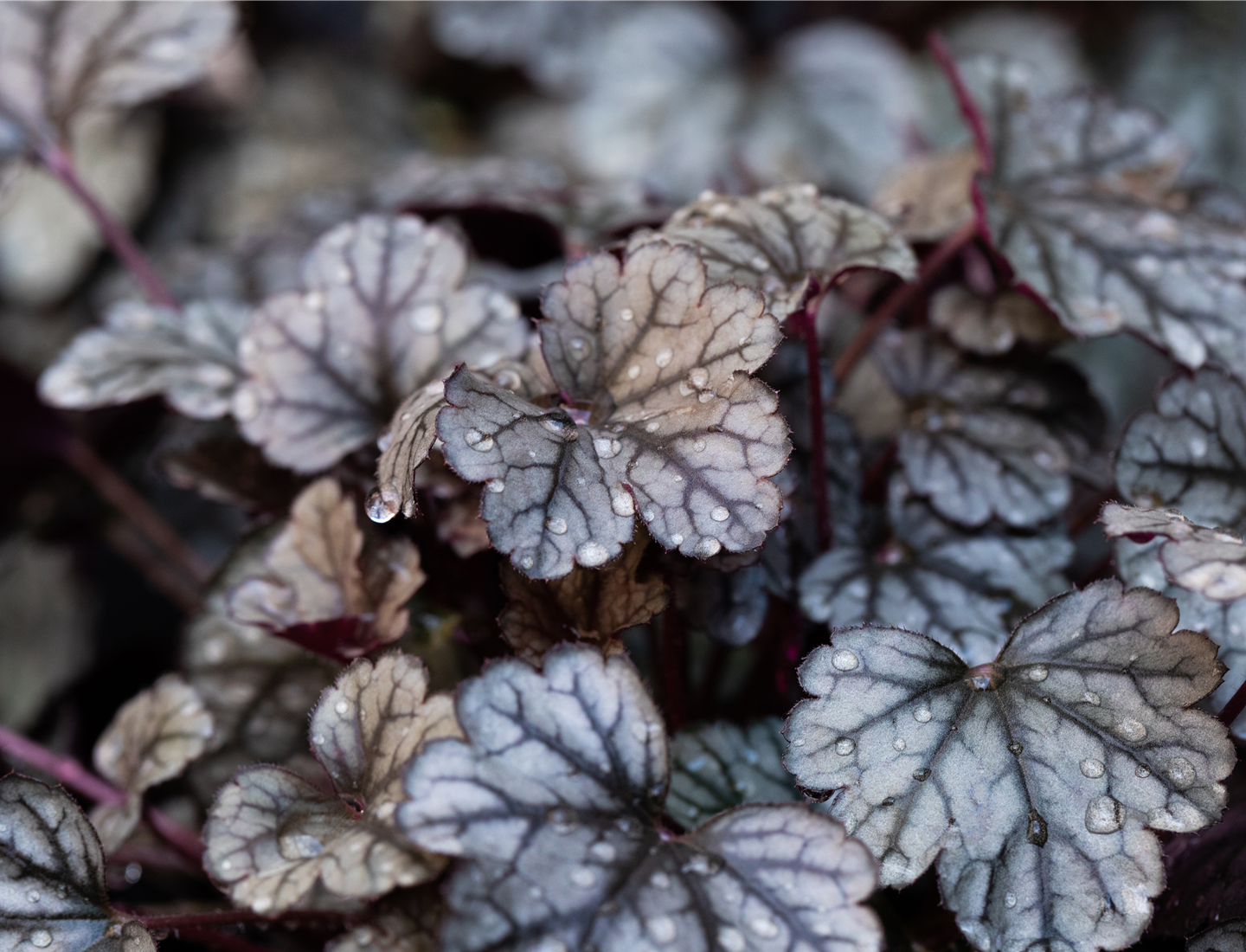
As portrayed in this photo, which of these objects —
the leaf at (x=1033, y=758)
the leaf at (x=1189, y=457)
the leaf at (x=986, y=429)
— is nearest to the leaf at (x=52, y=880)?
the leaf at (x=1033, y=758)

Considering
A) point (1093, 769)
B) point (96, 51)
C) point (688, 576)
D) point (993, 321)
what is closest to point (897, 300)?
point (993, 321)

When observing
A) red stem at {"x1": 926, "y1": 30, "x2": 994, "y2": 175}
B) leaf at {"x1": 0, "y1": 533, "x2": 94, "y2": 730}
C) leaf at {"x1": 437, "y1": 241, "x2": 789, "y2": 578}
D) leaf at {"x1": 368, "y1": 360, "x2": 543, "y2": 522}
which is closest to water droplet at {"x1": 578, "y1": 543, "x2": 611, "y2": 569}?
leaf at {"x1": 437, "y1": 241, "x2": 789, "y2": 578}

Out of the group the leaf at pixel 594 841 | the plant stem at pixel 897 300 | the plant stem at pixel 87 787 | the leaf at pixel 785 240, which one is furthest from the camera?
→ the plant stem at pixel 897 300

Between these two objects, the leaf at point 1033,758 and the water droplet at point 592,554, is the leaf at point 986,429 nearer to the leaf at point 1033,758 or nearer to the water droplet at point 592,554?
the leaf at point 1033,758

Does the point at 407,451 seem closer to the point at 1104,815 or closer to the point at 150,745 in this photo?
the point at 150,745

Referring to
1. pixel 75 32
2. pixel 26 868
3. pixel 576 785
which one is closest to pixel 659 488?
pixel 576 785

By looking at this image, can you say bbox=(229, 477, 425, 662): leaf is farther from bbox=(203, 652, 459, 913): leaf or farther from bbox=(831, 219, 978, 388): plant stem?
bbox=(831, 219, 978, 388): plant stem
